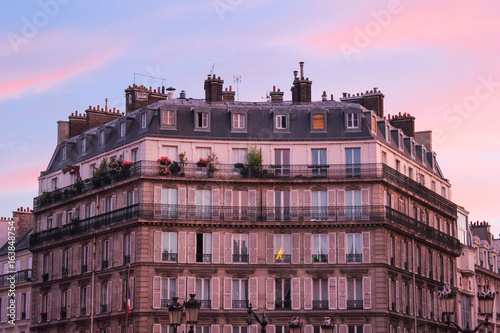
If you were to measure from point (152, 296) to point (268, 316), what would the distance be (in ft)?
22.3

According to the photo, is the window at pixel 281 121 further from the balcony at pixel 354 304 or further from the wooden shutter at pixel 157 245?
the balcony at pixel 354 304

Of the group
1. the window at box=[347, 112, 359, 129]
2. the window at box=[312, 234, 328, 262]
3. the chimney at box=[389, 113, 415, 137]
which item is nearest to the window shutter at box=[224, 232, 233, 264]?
the window at box=[312, 234, 328, 262]

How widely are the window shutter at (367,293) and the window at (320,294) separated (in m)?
2.20

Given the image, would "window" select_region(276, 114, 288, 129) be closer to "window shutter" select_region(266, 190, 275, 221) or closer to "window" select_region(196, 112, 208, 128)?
"window shutter" select_region(266, 190, 275, 221)

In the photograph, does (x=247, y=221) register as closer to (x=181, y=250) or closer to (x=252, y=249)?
(x=252, y=249)

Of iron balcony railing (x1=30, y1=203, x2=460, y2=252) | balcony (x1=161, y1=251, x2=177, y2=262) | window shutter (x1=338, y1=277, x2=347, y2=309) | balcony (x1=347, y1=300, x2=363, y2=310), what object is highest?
iron balcony railing (x1=30, y1=203, x2=460, y2=252)

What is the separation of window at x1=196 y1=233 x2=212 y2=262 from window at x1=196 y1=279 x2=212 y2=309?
1.28 m

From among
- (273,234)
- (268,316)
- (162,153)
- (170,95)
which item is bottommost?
(268,316)

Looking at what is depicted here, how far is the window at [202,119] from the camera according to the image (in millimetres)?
70000

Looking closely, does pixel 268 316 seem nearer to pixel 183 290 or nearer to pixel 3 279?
pixel 183 290

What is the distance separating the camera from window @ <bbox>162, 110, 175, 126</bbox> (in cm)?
6975

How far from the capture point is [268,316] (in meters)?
→ 67.4

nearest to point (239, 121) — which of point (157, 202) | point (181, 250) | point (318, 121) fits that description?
point (318, 121)

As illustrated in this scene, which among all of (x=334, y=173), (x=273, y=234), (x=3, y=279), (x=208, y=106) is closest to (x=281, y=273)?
(x=273, y=234)
